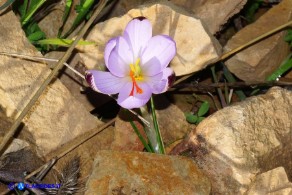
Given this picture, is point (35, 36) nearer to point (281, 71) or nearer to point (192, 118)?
point (192, 118)

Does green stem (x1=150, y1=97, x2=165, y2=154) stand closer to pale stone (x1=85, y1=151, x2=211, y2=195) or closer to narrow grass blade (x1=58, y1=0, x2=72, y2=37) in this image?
pale stone (x1=85, y1=151, x2=211, y2=195)

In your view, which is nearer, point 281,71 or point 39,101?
point 39,101

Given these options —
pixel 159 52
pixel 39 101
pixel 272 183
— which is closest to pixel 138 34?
pixel 159 52

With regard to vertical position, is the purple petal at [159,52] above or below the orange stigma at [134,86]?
above

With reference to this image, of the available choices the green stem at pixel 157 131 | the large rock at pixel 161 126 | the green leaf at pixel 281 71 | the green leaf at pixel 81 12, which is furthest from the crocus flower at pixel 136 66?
the green leaf at pixel 281 71

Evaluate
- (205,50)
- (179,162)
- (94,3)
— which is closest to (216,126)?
(179,162)

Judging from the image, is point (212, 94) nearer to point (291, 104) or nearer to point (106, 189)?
point (291, 104)

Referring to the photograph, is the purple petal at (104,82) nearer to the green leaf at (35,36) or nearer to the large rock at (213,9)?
the green leaf at (35,36)
